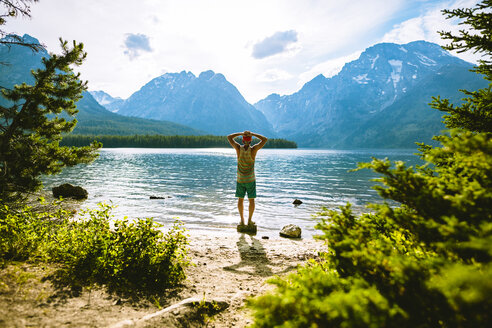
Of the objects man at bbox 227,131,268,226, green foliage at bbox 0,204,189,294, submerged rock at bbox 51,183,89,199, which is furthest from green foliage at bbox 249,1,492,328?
Answer: submerged rock at bbox 51,183,89,199

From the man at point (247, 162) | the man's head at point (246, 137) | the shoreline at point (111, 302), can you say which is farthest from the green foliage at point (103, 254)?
the man's head at point (246, 137)

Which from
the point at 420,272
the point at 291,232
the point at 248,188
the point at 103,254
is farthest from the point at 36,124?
the point at 420,272

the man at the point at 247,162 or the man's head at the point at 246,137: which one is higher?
the man's head at the point at 246,137

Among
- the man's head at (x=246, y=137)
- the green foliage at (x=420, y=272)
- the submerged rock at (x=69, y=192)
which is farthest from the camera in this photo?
the submerged rock at (x=69, y=192)

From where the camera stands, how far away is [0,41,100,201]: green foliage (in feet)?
28.8

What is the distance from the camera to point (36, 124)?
31.0 feet

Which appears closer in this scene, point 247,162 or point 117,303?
point 117,303

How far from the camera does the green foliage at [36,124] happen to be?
8781 millimetres

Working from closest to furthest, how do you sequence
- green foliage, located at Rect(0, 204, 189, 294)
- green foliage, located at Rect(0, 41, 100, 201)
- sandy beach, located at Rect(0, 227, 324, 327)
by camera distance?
1. sandy beach, located at Rect(0, 227, 324, 327)
2. green foliage, located at Rect(0, 204, 189, 294)
3. green foliage, located at Rect(0, 41, 100, 201)

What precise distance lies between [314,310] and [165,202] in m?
18.9

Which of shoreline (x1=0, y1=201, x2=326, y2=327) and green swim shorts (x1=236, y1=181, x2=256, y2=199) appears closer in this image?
shoreline (x1=0, y1=201, x2=326, y2=327)

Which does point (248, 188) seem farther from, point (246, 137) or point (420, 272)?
point (420, 272)

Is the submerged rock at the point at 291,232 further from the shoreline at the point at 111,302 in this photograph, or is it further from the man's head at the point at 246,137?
the shoreline at the point at 111,302

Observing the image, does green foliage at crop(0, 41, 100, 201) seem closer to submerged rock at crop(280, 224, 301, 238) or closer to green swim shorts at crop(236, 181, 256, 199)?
green swim shorts at crop(236, 181, 256, 199)
